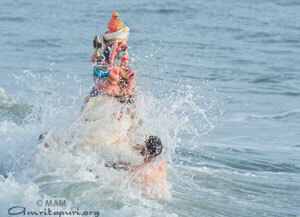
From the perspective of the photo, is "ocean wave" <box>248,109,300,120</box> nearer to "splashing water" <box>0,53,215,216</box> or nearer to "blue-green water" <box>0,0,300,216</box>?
"blue-green water" <box>0,0,300,216</box>

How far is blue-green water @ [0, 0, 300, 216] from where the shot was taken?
6.70 m

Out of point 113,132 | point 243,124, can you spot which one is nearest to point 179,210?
point 113,132

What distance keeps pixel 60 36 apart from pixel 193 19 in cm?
752

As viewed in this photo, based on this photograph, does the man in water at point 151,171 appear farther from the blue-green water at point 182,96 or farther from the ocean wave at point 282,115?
the ocean wave at point 282,115

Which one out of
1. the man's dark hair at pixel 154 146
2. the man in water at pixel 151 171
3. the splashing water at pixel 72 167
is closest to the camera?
the splashing water at pixel 72 167

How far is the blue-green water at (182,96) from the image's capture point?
6.70 metres

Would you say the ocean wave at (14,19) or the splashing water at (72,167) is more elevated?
the splashing water at (72,167)

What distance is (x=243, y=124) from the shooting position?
12.1 meters

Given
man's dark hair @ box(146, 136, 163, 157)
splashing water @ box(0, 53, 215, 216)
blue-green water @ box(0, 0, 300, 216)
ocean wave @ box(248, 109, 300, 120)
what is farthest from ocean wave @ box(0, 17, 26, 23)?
man's dark hair @ box(146, 136, 163, 157)

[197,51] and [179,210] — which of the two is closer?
[179,210]

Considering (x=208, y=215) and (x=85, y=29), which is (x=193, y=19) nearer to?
(x=85, y=29)

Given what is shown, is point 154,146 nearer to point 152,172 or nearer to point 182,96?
point 152,172

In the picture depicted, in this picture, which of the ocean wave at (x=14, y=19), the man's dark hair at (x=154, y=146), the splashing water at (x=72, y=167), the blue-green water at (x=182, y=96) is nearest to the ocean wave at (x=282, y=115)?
the blue-green water at (x=182, y=96)

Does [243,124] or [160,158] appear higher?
[160,158]
